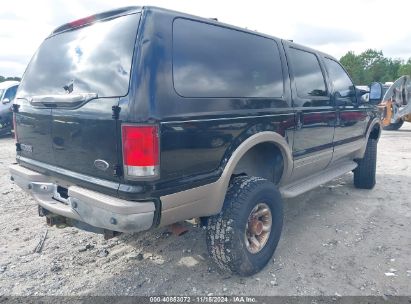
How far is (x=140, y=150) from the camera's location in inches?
78.9

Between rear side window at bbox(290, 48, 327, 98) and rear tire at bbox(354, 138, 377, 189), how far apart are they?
6.22 feet

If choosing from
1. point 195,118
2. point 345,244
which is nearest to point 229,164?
point 195,118

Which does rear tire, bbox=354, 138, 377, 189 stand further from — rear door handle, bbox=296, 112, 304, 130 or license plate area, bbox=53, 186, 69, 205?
license plate area, bbox=53, 186, 69, 205

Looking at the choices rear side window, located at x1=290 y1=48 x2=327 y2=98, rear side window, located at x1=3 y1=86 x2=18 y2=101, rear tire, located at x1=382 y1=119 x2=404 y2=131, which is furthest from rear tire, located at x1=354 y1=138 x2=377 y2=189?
rear side window, located at x1=3 y1=86 x2=18 y2=101

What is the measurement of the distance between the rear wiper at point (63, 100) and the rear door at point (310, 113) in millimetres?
2016

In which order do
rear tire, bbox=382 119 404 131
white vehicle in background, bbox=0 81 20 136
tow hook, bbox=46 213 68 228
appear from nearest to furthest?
tow hook, bbox=46 213 68 228 → white vehicle in background, bbox=0 81 20 136 → rear tire, bbox=382 119 404 131

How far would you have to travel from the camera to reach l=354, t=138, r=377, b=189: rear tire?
5.11 metres

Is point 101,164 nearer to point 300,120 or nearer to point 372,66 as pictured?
point 300,120

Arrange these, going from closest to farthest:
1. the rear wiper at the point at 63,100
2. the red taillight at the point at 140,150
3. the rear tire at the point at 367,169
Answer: the red taillight at the point at 140,150
the rear wiper at the point at 63,100
the rear tire at the point at 367,169

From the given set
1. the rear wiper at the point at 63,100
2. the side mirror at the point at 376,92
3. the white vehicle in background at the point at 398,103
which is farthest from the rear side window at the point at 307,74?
the white vehicle in background at the point at 398,103

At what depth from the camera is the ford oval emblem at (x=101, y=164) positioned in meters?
2.14

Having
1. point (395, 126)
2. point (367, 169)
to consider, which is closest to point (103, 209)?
point (367, 169)

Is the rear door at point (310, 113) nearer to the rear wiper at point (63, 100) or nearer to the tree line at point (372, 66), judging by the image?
the rear wiper at point (63, 100)

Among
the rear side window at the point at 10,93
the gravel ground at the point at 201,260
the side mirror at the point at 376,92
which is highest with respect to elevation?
the rear side window at the point at 10,93
